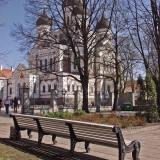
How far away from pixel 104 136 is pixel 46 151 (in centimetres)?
222

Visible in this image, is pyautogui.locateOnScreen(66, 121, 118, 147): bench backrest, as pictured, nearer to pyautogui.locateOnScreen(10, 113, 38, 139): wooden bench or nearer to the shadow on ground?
the shadow on ground

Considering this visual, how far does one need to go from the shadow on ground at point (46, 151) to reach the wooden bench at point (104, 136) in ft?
1.56

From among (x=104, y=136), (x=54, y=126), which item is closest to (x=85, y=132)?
(x=104, y=136)

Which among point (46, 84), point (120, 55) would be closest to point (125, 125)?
point (120, 55)

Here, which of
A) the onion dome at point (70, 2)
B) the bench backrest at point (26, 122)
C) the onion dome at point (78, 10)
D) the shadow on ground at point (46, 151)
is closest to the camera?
the shadow on ground at point (46, 151)

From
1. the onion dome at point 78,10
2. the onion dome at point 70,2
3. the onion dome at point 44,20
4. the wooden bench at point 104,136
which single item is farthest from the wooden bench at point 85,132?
the onion dome at point 78,10

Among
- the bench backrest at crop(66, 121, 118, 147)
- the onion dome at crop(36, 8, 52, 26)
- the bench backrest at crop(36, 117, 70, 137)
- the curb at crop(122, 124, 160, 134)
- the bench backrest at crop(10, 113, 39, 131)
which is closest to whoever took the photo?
the bench backrest at crop(66, 121, 118, 147)

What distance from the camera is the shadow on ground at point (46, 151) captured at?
Answer: 22.7 ft

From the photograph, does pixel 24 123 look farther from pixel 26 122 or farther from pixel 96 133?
pixel 96 133

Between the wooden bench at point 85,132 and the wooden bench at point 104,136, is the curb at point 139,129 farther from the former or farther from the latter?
the wooden bench at point 104,136

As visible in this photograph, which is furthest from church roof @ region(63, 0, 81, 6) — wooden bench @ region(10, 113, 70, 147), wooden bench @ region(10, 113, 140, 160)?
wooden bench @ region(10, 113, 140, 160)

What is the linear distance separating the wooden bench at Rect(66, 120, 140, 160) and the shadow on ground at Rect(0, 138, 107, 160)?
476 mm

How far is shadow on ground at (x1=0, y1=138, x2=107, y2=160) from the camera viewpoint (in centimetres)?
691

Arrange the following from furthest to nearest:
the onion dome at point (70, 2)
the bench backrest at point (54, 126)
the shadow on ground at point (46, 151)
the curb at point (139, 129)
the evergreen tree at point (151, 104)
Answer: the onion dome at point (70, 2) < the evergreen tree at point (151, 104) < the curb at point (139, 129) < the bench backrest at point (54, 126) < the shadow on ground at point (46, 151)
